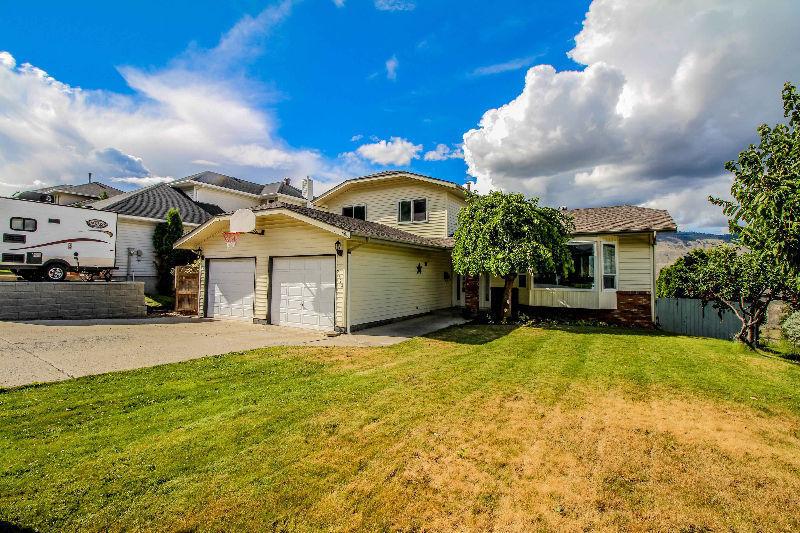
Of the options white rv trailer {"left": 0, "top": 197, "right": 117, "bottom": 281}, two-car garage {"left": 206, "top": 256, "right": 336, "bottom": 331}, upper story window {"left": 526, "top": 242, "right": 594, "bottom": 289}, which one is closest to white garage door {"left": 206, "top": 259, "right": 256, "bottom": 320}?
two-car garage {"left": 206, "top": 256, "right": 336, "bottom": 331}

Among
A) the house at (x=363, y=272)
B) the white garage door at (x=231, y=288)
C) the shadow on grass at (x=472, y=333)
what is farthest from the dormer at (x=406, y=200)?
the white garage door at (x=231, y=288)

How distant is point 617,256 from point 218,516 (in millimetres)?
14749

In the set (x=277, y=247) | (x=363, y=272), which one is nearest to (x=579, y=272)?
(x=363, y=272)

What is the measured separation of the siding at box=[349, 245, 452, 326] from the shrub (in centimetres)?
1300

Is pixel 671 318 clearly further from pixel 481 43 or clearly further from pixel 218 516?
pixel 218 516

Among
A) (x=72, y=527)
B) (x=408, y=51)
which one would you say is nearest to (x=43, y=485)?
(x=72, y=527)

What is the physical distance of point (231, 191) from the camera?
3152 cm

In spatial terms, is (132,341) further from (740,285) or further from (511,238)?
(740,285)

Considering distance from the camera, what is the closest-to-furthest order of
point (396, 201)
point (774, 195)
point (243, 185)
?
point (774, 195)
point (396, 201)
point (243, 185)

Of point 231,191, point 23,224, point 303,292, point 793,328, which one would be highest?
point 231,191

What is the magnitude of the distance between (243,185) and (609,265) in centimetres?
3354

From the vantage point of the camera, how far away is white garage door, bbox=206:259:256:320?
533 inches

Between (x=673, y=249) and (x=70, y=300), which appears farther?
(x=673, y=249)

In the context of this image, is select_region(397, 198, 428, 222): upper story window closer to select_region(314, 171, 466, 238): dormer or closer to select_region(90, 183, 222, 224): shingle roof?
select_region(314, 171, 466, 238): dormer
